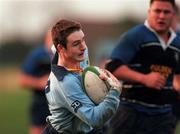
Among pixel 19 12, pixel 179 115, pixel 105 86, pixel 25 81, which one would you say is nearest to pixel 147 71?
pixel 179 115

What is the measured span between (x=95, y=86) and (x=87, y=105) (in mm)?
196

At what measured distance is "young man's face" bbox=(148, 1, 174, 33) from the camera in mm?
9703

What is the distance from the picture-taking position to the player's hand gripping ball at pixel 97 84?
294 inches

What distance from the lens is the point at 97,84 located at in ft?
24.5

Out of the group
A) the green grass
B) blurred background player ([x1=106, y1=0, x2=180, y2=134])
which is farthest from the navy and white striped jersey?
the green grass

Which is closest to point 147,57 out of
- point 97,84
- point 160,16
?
point 160,16

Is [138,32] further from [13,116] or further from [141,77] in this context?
[13,116]

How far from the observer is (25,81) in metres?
13.0

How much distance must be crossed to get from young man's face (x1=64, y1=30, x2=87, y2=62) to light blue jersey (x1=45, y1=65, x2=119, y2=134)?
0.14 meters

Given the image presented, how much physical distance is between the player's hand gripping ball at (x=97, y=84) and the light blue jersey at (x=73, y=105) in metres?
0.06

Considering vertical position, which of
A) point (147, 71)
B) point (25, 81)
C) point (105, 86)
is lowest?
point (25, 81)

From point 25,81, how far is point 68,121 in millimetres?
5448

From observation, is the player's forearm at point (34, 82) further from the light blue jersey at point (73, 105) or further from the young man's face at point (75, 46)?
the young man's face at point (75, 46)

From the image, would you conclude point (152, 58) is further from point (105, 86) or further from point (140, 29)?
point (105, 86)
